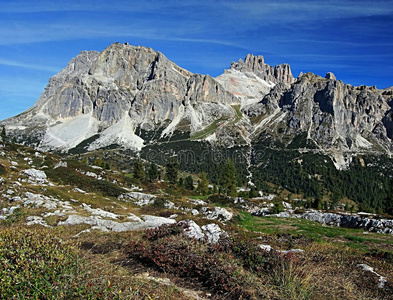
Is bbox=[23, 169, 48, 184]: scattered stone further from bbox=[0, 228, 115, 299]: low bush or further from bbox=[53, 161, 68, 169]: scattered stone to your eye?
bbox=[0, 228, 115, 299]: low bush

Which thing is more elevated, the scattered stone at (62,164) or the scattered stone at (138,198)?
the scattered stone at (62,164)

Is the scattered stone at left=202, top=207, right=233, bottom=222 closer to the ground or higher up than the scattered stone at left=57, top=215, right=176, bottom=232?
closer to the ground

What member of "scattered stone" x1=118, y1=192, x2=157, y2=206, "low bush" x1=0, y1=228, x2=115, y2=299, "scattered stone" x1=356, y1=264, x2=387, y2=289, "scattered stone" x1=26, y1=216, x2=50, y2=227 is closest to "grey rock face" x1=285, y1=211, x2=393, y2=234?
"scattered stone" x1=118, y1=192, x2=157, y2=206

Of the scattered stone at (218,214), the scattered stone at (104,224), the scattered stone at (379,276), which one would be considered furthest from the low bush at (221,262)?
the scattered stone at (218,214)

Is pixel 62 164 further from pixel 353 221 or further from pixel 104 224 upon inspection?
pixel 353 221

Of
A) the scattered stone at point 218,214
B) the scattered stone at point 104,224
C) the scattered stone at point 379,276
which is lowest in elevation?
the scattered stone at point 218,214

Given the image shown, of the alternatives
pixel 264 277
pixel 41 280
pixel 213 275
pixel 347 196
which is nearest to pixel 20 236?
pixel 41 280

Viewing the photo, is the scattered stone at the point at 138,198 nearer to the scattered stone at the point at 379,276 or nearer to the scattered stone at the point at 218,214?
the scattered stone at the point at 218,214

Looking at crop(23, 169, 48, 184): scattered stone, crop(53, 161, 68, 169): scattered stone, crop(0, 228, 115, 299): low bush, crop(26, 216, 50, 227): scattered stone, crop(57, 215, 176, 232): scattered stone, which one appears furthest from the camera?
crop(53, 161, 68, 169): scattered stone

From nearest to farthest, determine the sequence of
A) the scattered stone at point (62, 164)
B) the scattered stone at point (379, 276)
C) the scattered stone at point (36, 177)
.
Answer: the scattered stone at point (379, 276)
the scattered stone at point (36, 177)
the scattered stone at point (62, 164)

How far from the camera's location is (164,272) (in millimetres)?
8703

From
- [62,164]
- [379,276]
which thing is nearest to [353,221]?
[379,276]

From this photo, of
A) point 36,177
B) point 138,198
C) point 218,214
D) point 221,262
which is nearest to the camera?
point 221,262

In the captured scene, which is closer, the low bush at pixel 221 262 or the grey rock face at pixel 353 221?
the low bush at pixel 221 262
